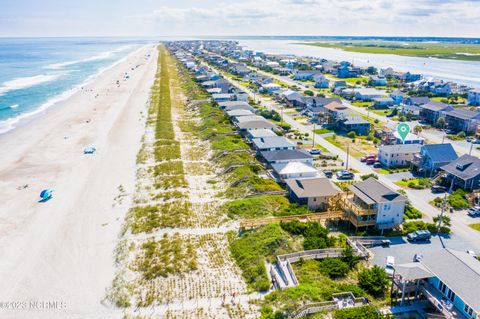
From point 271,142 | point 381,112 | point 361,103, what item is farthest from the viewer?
point 361,103

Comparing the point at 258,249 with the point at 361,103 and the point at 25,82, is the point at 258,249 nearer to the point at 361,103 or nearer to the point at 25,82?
the point at 361,103

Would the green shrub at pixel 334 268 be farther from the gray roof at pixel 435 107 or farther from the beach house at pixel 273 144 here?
the gray roof at pixel 435 107

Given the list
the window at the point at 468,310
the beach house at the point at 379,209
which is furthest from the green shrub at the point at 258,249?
the window at the point at 468,310

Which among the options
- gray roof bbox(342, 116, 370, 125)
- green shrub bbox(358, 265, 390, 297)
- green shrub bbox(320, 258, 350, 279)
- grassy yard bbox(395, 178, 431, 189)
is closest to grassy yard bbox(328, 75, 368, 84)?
gray roof bbox(342, 116, 370, 125)

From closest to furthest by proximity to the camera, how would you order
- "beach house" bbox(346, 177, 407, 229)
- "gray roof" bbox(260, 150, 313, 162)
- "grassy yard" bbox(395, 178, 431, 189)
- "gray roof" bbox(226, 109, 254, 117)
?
"beach house" bbox(346, 177, 407, 229) → "grassy yard" bbox(395, 178, 431, 189) → "gray roof" bbox(260, 150, 313, 162) → "gray roof" bbox(226, 109, 254, 117)

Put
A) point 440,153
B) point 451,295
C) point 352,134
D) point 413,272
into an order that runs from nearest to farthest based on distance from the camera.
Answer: point 451,295 < point 413,272 < point 440,153 < point 352,134

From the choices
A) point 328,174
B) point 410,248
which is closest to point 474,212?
point 410,248

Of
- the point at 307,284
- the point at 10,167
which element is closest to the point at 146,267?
the point at 307,284

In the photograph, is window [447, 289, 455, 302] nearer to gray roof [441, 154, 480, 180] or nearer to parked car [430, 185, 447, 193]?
parked car [430, 185, 447, 193]
